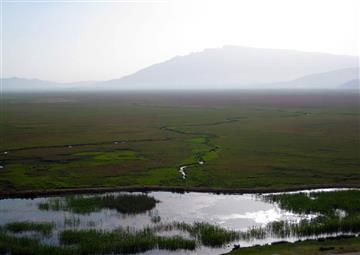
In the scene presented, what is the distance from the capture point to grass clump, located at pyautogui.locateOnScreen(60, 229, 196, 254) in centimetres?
2741

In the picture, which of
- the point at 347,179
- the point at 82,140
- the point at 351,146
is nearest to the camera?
the point at 347,179

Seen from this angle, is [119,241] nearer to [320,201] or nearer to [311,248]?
[311,248]

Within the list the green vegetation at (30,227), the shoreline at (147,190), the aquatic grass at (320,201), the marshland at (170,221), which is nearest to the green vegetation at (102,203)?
the marshland at (170,221)

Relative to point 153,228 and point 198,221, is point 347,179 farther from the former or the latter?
point 153,228

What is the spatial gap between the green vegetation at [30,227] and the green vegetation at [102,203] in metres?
4.00

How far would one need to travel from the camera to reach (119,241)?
28312 millimetres

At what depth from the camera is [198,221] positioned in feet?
109

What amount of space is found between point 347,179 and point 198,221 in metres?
21.0

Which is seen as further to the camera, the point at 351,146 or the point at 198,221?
the point at 351,146

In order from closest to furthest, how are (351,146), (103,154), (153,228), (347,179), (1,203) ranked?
(153,228) → (1,203) → (347,179) → (103,154) → (351,146)

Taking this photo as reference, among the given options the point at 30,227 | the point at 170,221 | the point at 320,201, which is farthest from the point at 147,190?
the point at 320,201

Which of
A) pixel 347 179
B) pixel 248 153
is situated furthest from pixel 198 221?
pixel 248 153

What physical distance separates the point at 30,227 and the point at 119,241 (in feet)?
24.6

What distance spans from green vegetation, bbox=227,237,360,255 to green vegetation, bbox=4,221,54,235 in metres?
13.4
